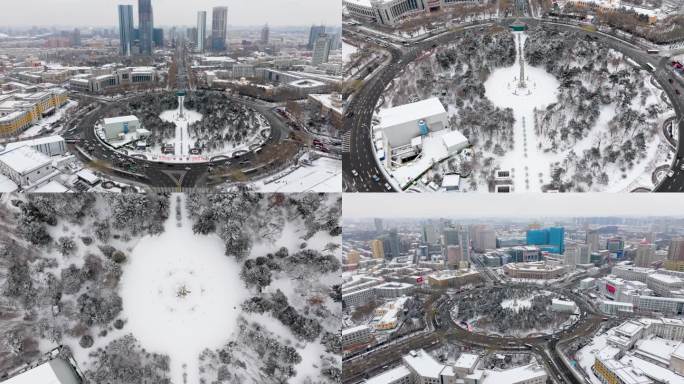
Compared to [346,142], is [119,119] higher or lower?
higher

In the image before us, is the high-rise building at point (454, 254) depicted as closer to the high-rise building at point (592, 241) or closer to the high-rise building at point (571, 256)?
the high-rise building at point (571, 256)

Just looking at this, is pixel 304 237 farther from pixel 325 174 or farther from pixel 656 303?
pixel 656 303

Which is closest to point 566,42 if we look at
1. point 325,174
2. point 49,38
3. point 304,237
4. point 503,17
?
point 503,17

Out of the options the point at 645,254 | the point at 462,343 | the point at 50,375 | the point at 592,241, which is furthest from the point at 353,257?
the point at 645,254

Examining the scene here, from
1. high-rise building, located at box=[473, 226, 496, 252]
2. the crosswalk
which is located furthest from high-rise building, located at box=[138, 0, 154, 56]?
high-rise building, located at box=[473, 226, 496, 252]

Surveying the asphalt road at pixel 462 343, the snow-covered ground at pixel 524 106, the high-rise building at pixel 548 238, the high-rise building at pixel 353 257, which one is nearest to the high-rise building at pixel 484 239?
the high-rise building at pixel 548 238

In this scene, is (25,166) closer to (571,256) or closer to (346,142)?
(346,142)
